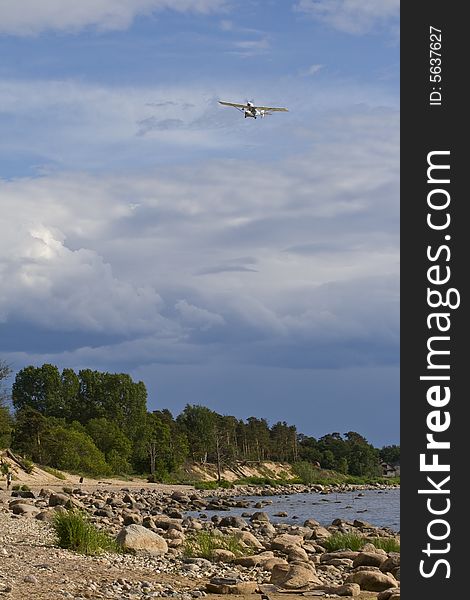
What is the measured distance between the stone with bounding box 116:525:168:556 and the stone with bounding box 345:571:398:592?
461 centimetres

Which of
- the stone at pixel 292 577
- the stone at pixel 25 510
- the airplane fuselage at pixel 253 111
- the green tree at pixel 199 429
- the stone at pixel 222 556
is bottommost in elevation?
the stone at pixel 292 577

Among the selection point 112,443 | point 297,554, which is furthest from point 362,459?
point 297,554

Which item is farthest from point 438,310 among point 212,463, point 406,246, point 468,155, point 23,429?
point 212,463

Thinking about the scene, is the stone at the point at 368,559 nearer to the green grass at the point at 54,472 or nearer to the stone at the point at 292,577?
the stone at the point at 292,577

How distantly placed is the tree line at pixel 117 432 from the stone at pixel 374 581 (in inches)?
1967

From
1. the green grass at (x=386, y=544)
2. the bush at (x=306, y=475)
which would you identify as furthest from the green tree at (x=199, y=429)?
the green grass at (x=386, y=544)

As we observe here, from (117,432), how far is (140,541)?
71.3 meters

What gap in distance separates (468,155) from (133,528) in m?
12.9

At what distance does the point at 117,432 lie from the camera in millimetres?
89375

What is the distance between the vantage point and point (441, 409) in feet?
29.1

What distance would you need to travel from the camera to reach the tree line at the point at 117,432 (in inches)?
2943

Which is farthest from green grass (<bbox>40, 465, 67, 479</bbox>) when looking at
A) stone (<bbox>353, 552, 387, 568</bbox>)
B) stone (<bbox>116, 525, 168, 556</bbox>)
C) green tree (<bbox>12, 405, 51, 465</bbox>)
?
stone (<bbox>353, 552, 387, 568</bbox>)

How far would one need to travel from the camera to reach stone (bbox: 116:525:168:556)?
1878 centimetres

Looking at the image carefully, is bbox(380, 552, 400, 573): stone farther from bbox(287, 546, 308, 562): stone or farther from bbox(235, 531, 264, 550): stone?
bbox(235, 531, 264, 550): stone
